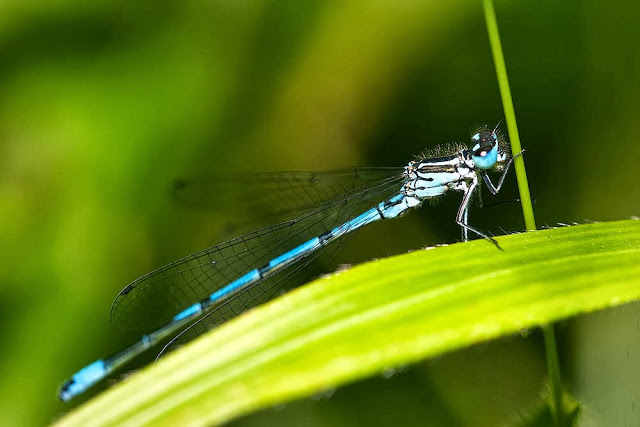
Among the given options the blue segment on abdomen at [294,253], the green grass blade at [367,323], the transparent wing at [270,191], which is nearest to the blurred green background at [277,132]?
the transparent wing at [270,191]

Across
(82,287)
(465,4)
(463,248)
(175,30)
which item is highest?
(175,30)

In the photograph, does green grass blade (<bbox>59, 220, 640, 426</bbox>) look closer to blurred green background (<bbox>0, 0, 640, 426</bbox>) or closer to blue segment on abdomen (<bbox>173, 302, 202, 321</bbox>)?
blurred green background (<bbox>0, 0, 640, 426</bbox>)

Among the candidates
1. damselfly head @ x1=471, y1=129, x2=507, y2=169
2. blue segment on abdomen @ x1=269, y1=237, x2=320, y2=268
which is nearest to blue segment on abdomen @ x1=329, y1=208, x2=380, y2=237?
blue segment on abdomen @ x1=269, y1=237, x2=320, y2=268

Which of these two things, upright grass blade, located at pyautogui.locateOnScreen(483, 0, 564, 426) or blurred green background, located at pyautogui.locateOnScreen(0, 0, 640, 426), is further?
blurred green background, located at pyautogui.locateOnScreen(0, 0, 640, 426)

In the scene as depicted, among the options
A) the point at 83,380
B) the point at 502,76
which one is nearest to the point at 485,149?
the point at 502,76

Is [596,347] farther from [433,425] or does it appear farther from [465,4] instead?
[465,4]

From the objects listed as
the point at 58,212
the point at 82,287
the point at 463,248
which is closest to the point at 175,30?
the point at 58,212

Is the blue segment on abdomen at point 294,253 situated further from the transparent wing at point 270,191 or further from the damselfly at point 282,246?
the transparent wing at point 270,191

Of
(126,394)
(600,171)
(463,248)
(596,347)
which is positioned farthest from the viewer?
(600,171)
